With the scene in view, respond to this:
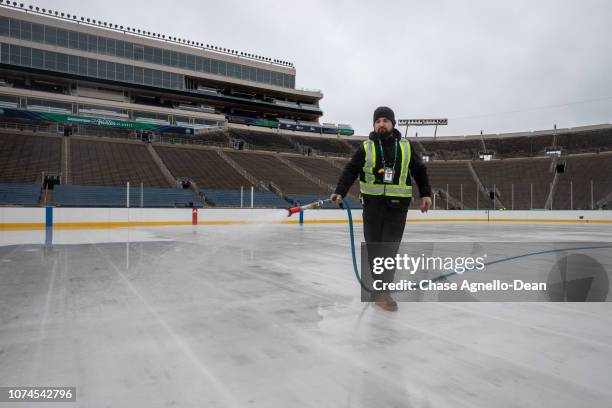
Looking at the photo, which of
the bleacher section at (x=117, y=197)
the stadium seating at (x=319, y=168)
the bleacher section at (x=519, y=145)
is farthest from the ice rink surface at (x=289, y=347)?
the bleacher section at (x=519, y=145)

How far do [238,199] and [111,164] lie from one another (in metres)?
10.0

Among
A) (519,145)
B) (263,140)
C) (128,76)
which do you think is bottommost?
(263,140)

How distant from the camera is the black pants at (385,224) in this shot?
3.85 m

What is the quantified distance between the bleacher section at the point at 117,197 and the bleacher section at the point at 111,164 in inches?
66.7

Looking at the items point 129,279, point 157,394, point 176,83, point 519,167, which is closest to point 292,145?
point 176,83

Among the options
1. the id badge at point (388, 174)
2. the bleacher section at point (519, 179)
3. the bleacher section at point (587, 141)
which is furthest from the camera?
the bleacher section at point (587, 141)

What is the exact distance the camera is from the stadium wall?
52.3 ft

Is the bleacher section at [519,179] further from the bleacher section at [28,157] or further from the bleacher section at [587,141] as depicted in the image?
the bleacher section at [28,157]

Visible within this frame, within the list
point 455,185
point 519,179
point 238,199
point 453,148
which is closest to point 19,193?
point 238,199

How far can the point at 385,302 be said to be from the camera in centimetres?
371

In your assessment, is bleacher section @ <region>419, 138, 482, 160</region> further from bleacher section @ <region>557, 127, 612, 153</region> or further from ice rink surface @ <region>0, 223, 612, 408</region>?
ice rink surface @ <region>0, 223, 612, 408</region>

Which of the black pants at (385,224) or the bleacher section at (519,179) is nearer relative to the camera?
the black pants at (385,224)

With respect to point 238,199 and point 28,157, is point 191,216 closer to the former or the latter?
point 238,199

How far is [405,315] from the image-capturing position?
3.44m
